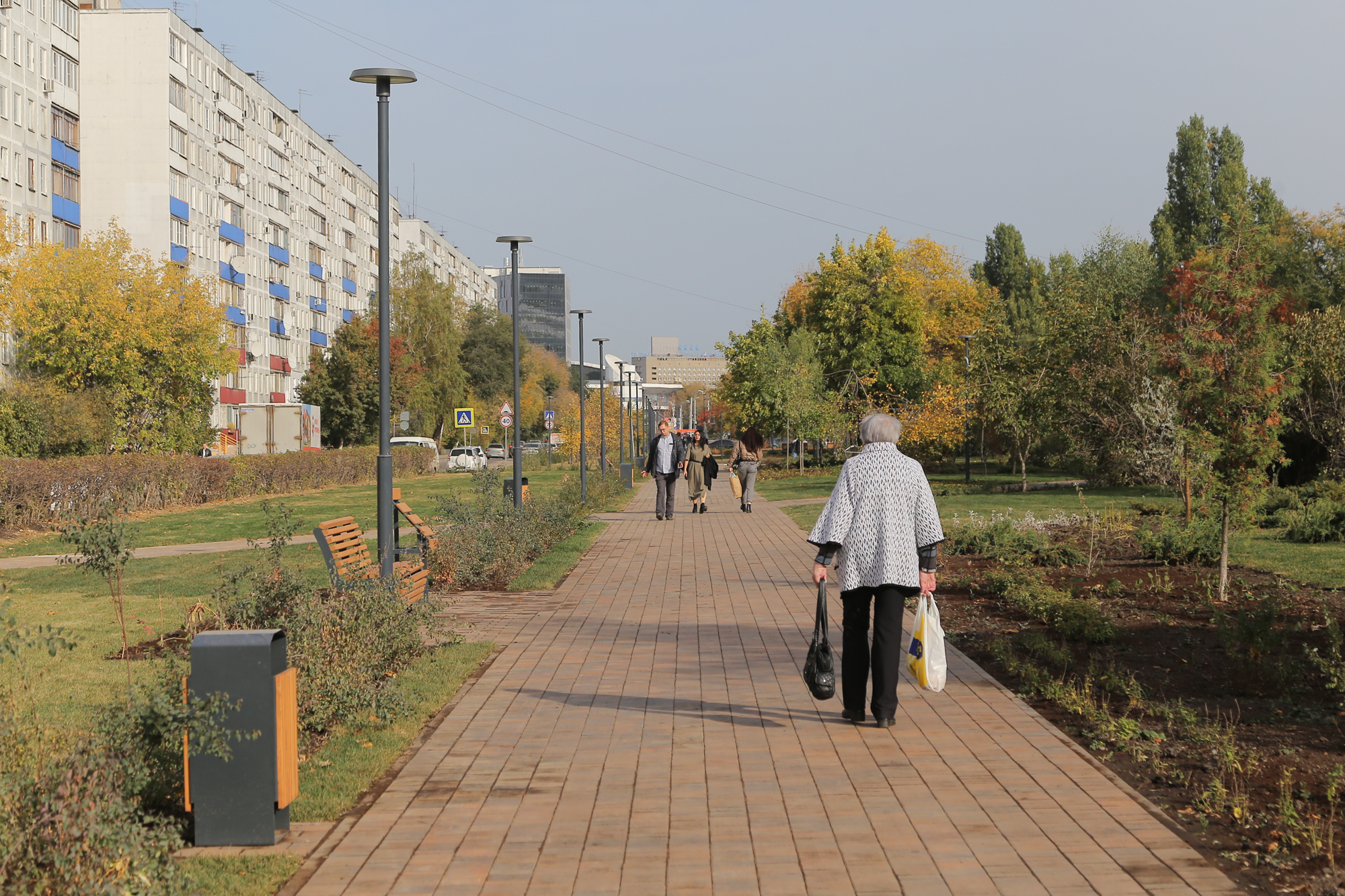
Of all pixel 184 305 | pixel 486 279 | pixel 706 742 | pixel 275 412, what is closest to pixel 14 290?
pixel 184 305

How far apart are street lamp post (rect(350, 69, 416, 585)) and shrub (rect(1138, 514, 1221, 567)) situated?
8.01 meters

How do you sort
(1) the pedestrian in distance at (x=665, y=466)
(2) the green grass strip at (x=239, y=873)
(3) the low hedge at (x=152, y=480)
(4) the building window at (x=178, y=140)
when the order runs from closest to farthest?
1. (2) the green grass strip at (x=239, y=873)
2. (3) the low hedge at (x=152, y=480)
3. (1) the pedestrian in distance at (x=665, y=466)
4. (4) the building window at (x=178, y=140)

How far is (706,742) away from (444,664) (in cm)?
278

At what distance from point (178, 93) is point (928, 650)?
5711cm

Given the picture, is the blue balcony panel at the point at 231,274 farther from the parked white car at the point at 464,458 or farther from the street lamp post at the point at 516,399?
the street lamp post at the point at 516,399

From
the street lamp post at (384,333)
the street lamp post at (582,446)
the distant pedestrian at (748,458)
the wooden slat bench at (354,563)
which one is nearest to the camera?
the wooden slat bench at (354,563)

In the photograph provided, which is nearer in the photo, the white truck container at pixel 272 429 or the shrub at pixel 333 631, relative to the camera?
the shrub at pixel 333 631

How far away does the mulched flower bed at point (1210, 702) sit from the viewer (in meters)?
4.85

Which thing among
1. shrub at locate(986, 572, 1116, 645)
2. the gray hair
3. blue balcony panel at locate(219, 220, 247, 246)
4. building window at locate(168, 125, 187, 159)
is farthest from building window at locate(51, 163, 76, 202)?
the gray hair

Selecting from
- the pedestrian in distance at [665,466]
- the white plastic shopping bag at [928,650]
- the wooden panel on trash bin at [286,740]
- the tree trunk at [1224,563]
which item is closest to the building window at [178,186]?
the pedestrian in distance at [665,466]

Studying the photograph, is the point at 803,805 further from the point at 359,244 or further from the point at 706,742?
the point at 359,244

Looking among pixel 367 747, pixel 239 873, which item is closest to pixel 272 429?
pixel 367 747

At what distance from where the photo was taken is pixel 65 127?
167 feet

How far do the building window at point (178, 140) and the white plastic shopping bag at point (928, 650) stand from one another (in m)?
54.8
